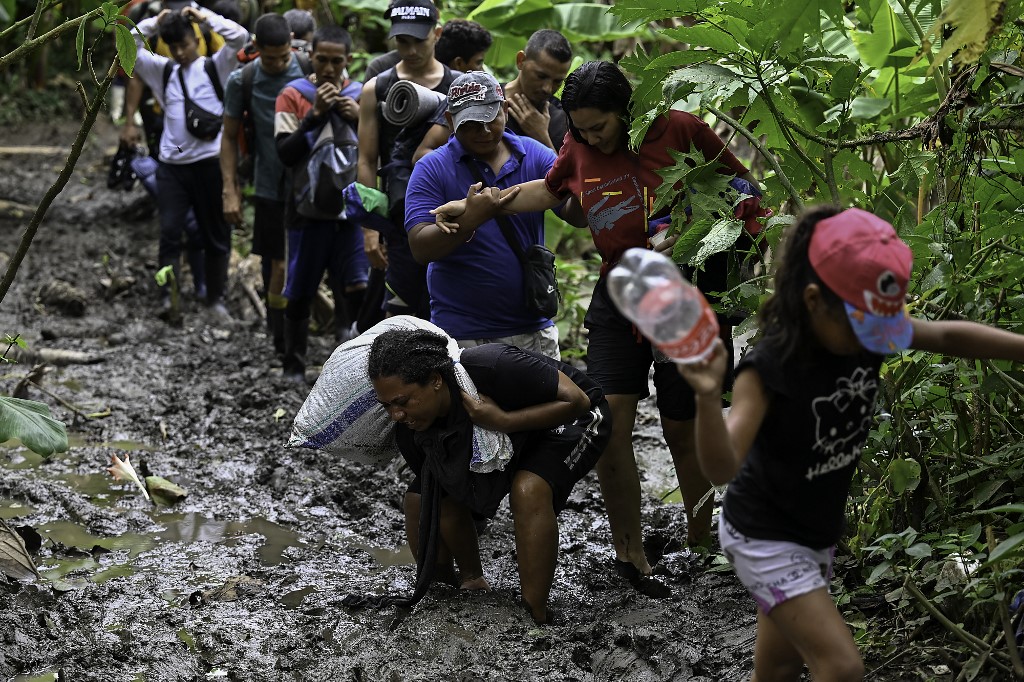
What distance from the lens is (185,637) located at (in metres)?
4.32

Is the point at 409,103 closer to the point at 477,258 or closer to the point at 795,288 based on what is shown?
the point at 477,258

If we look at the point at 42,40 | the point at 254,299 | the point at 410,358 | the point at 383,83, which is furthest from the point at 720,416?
the point at 254,299

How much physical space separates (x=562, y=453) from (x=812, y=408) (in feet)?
5.26

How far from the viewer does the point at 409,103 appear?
578cm

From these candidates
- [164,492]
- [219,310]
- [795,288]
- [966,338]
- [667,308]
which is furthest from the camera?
[219,310]

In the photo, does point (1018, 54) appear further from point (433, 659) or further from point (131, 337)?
point (131, 337)

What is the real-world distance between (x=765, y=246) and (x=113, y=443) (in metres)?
4.04

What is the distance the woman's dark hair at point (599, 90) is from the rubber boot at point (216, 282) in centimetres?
576

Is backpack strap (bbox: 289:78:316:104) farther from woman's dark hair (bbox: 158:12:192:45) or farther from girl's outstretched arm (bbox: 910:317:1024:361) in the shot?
girl's outstretched arm (bbox: 910:317:1024:361)

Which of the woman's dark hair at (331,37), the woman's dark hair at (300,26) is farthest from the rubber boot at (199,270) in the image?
the woman's dark hair at (331,37)

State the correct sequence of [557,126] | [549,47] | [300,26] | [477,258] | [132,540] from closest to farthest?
[477,258]
[132,540]
[549,47]
[557,126]
[300,26]

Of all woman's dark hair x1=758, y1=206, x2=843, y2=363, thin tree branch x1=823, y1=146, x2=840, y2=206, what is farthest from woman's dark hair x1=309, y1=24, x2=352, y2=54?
woman's dark hair x1=758, y1=206, x2=843, y2=363

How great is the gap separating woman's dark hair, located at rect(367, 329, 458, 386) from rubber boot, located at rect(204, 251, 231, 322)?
5661 millimetres

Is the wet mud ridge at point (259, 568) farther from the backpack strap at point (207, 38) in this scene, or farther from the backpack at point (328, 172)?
the backpack strap at point (207, 38)
